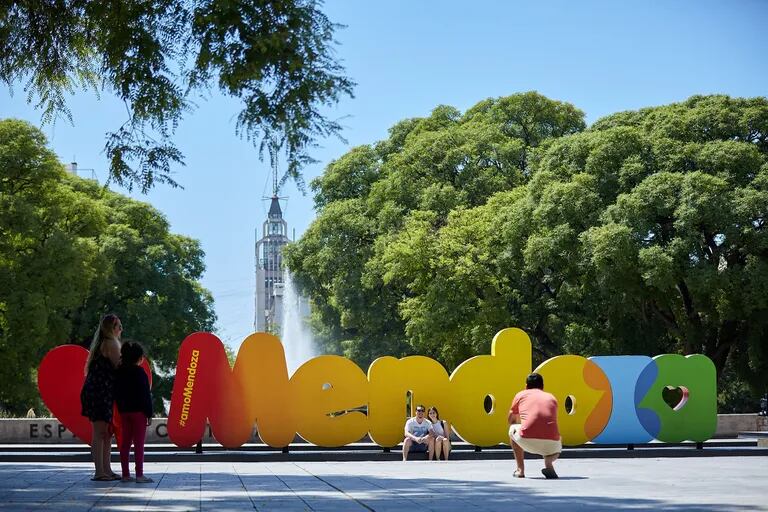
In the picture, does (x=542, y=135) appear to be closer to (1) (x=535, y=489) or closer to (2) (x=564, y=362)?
(2) (x=564, y=362)

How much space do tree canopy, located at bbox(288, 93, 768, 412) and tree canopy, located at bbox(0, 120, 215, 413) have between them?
8.20m

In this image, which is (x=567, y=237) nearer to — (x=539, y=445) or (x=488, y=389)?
(x=488, y=389)

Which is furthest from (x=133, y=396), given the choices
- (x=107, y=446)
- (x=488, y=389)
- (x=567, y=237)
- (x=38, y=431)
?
(x=567, y=237)

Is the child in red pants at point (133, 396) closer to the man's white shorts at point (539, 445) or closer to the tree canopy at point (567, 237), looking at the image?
the man's white shorts at point (539, 445)

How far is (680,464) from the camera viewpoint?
776 inches

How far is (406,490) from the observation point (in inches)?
525

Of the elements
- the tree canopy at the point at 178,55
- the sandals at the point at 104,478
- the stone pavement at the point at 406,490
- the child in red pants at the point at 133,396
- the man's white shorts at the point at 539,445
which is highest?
the tree canopy at the point at 178,55

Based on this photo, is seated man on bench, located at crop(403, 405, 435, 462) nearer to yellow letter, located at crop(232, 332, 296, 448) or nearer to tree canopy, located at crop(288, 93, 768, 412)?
yellow letter, located at crop(232, 332, 296, 448)

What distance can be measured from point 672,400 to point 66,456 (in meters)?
32.2

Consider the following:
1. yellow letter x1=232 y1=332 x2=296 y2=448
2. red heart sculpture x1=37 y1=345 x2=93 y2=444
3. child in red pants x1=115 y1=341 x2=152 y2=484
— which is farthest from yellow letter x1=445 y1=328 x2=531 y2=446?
child in red pants x1=115 y1=341 x2=152 y2=484

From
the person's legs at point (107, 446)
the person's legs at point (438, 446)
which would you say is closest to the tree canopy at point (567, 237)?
the person's legs at point (438, 446)

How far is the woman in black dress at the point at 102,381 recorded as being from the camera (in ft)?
46.2

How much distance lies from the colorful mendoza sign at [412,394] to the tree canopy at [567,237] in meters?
10.5

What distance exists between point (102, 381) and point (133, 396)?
40 cm
